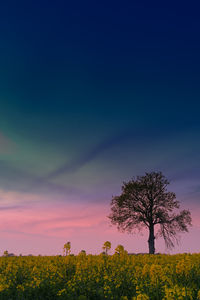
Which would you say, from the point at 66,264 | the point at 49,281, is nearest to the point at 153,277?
the point at 49,281

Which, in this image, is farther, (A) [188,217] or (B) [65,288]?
(A) [188,217]

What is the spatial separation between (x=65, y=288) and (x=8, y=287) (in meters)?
2.41

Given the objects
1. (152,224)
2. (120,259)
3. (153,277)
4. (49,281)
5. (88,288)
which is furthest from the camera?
(152,224)

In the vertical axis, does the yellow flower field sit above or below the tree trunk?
below

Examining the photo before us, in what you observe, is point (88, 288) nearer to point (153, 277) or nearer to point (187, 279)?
point (153, 277)

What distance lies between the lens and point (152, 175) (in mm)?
44344

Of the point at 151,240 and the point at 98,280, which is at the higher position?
the point at 151,240

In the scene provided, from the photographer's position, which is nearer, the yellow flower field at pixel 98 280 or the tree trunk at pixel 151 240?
the yellow flower field at pixel 98 280

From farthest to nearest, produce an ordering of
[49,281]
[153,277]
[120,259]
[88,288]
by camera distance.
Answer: [120,259] → [49,281] → [88,288] → [153,277]

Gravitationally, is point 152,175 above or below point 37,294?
above

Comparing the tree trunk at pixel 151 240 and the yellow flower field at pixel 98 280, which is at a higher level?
the tree trunk at pixel 151 240

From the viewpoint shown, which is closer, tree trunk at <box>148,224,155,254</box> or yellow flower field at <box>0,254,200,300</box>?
yellow flower field at <box>0,254,200,300</box>

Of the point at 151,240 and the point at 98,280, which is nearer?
the point at 98,280

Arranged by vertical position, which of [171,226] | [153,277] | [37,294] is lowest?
[37,294]
